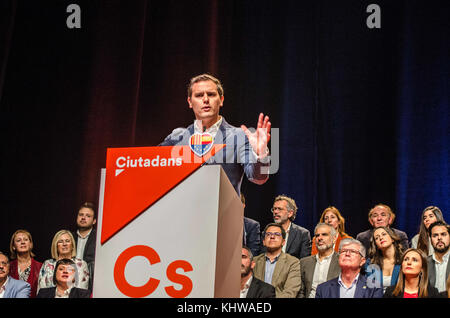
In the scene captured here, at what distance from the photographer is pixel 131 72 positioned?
17.9 feet

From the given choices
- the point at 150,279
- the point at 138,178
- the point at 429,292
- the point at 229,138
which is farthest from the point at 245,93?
the point at 150,279

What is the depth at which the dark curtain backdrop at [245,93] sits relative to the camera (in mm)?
5133

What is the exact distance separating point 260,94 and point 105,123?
1.46m

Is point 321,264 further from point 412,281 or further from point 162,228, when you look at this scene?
point 162,228

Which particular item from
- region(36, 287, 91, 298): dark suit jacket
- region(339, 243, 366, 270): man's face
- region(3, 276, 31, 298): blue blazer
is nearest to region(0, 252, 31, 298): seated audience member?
region(3, 276, 31, 298): blue blazer

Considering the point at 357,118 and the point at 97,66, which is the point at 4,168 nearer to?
the point at 97,66

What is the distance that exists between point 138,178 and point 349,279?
7.57 feet

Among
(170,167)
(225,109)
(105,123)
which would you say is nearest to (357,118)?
(225,109)

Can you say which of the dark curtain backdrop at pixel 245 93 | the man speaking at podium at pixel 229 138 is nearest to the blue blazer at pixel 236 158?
the man speaking at podium at pixel 229 138

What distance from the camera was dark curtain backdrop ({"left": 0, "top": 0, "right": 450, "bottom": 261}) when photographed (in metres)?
5.13

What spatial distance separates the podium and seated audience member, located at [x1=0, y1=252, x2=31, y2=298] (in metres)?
2.64

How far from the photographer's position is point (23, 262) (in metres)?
4.43

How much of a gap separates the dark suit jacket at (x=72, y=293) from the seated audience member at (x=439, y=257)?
2.20 m

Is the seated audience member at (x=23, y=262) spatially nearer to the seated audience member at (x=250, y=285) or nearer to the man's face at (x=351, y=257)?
the seated audience member at (x=250, y=285)
